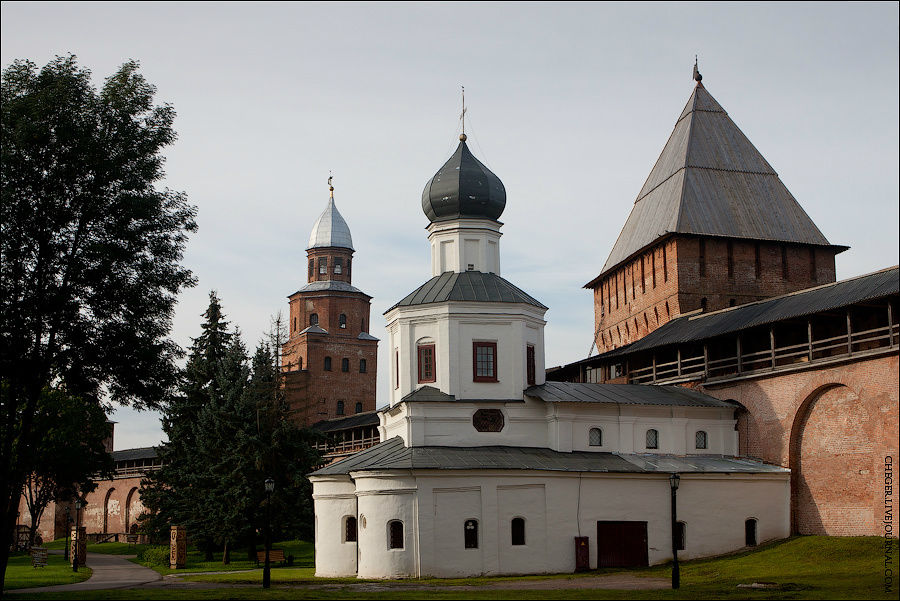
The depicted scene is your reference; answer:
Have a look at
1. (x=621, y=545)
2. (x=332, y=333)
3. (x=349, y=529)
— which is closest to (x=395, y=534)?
(x=349, y=529)

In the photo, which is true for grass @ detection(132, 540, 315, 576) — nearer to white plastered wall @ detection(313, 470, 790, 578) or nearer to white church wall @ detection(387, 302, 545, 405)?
white plastered wall @ detection(313, 470, 790, 578)

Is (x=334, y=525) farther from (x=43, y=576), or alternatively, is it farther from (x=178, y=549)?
(x=43, y=576)

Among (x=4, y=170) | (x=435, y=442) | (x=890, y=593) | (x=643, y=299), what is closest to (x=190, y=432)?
(x=435, y=442)

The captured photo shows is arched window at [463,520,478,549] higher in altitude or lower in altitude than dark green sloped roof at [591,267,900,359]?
lower

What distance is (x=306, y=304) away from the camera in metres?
68.0

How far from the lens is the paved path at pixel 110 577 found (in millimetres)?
27406

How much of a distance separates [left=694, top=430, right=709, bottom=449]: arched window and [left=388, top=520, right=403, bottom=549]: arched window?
10.6 metres

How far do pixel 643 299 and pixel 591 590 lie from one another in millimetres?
25676

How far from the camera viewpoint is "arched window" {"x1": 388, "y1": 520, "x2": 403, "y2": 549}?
28672mm

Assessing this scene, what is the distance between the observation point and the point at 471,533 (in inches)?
1137

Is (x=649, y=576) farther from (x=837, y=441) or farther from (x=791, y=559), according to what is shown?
(x=837, y=441)

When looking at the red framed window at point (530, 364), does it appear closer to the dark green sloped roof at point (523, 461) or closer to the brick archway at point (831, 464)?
the dark green sloped roof at point (523, 461)

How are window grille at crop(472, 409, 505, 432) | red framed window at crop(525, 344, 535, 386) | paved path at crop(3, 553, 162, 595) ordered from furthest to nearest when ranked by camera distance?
red framed window at crop(525, 344, 535, 386) → window grille at crop(472, 409, 505, 432) → paved path at crop(3, 553, 162, 595)

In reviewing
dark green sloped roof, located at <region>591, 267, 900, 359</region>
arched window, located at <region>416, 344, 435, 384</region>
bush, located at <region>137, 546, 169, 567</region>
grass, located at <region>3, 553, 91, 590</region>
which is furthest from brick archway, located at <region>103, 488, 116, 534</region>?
dark green sloped roof, located at <region>591, 267, 900, 359</region>
